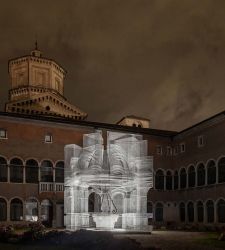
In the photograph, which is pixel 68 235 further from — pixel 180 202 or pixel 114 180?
pixel 180 202

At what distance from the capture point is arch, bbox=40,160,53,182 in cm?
4561

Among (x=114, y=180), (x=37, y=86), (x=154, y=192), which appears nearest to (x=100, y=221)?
(x=114, y=180)

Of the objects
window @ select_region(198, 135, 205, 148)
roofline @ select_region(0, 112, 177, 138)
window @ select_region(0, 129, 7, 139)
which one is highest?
roofline @ select_region(0, 112, 177, 138)

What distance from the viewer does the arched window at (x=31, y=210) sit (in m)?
44.3

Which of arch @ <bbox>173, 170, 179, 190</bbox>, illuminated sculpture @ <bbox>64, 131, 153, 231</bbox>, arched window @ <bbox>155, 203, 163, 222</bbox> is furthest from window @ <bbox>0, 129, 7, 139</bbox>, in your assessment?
arch @ <bbox>173, 170, 179, 190</bbox>

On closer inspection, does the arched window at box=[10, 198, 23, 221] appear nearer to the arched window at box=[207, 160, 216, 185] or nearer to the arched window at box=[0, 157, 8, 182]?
the arched window at box=[0, 157, 8, 182]

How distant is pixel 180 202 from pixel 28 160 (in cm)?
1698

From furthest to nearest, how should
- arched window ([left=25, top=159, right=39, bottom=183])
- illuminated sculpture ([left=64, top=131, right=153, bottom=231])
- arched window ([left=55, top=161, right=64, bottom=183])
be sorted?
arched window ([left=55, top=161, right=64, bottom=183]), arched window ([left=25, top=159, right=39, bottom=183]), illuminated sculpture ([left=64, top=131, right=153, bottom=231])

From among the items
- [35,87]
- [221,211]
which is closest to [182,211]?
[221,211]

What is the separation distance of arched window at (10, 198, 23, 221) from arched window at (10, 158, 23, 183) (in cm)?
189

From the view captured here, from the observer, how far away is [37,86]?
6588 cm

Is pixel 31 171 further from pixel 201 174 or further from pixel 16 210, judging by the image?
pixel 201 174

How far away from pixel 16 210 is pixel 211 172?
18825 mm

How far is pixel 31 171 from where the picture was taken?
45062mm
